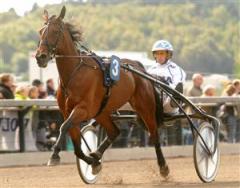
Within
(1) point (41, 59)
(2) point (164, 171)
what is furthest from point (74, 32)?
(2) point (164, 171)

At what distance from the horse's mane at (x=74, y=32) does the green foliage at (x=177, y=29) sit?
54.7 metres

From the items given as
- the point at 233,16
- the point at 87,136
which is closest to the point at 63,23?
the point at 87,136

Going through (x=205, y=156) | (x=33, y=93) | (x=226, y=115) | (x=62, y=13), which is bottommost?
(x=226, y=115)

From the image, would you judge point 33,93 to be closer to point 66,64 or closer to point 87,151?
point 87,151

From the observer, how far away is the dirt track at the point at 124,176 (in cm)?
1140

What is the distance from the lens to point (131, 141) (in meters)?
16.7

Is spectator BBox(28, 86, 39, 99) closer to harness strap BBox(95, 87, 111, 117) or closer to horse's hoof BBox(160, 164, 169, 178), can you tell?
horse's hoof BBox(160, 164, 169, 178)

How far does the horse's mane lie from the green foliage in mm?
54654

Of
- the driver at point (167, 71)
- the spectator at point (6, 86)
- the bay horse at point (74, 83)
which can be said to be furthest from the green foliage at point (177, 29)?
the bay horse at point (74, 83)

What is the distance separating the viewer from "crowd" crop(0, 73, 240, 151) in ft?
51.0

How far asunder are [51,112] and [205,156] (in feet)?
13.9

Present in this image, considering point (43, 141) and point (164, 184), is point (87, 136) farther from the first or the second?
point (43, 141)

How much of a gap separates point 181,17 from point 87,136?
79764 millimetres

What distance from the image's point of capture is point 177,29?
87625 mm
